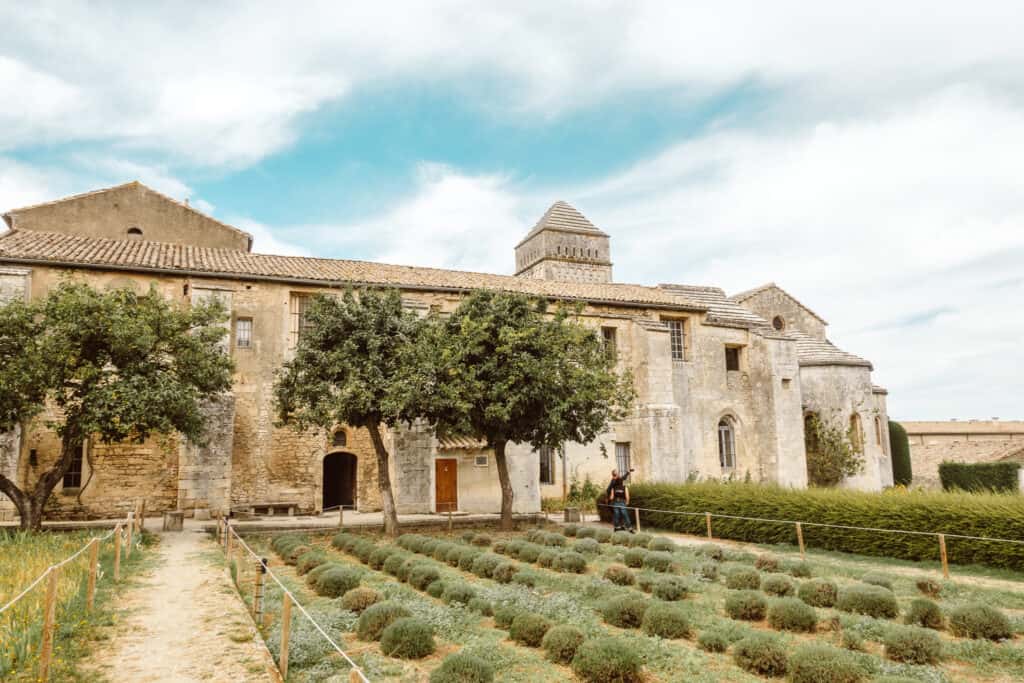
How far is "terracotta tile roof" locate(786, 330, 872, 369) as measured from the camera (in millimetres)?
32719

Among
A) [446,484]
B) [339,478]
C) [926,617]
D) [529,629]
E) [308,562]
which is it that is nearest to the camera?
[529,629]

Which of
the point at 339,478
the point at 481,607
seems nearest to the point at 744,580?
the point at 481,607

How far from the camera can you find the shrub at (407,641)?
26.2 feet

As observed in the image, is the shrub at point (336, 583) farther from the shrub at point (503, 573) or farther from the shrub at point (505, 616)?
the shrub at point (505, 616)

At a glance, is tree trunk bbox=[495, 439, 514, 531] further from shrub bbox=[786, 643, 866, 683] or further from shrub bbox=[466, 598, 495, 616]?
shrub bbox=[786, 643, 866, 683]

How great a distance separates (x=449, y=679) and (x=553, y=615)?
3.34m

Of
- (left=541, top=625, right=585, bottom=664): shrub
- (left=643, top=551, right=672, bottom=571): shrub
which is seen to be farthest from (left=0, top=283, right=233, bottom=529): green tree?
(left=541, top=625, right=585, bottom=664): shrub

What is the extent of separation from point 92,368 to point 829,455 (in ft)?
96.5

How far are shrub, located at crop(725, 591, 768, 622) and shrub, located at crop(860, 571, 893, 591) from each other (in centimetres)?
300

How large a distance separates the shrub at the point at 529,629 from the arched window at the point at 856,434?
90.3ft

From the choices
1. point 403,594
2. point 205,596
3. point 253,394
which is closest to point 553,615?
point 403,594

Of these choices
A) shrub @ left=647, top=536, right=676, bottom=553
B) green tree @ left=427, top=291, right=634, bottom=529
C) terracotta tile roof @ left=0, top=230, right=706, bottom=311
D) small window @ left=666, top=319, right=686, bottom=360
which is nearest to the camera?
shrub @ left=647, top=536, right=676, bottom=553

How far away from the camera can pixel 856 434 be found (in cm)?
3203

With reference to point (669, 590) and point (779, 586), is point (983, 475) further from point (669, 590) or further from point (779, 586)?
point (669, 590)
